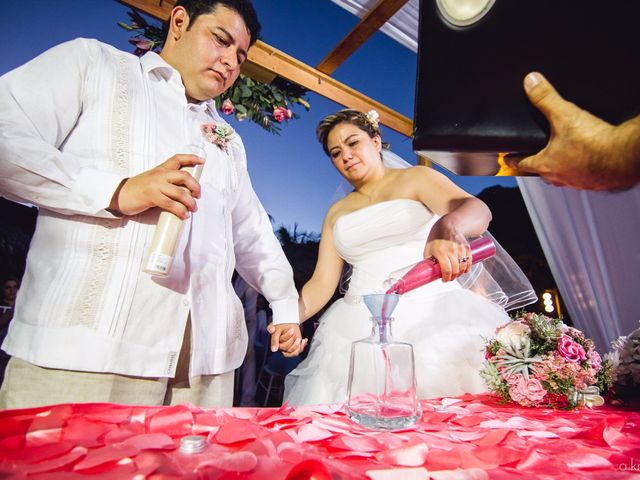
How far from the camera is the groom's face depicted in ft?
4.75

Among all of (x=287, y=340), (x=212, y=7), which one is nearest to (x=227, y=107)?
(x=212, y=7)

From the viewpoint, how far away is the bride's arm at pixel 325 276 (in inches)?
80.8

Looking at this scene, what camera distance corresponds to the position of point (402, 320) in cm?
175

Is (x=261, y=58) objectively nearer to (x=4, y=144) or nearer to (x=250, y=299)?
(x=4, y=144)

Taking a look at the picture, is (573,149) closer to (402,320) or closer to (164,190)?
(164,190)

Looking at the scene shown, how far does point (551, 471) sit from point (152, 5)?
3168 millimetres

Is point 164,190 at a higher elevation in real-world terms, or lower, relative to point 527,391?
higher

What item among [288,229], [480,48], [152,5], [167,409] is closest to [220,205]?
[167,409]

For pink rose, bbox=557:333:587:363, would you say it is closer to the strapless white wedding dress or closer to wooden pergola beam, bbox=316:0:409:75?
the strapless white wedding dress

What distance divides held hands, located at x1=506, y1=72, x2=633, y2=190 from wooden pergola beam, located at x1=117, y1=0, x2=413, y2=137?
2.21 meters

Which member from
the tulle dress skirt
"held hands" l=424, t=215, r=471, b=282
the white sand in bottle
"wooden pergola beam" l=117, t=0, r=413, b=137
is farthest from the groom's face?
"wooden pergola beam" l=117, t=0, r=413, b=137

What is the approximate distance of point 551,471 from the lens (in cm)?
56

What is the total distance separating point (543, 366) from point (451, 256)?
53 centimetres

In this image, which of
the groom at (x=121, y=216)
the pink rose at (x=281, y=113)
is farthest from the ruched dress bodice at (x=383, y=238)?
the pink rose at (x=281, y=113)
